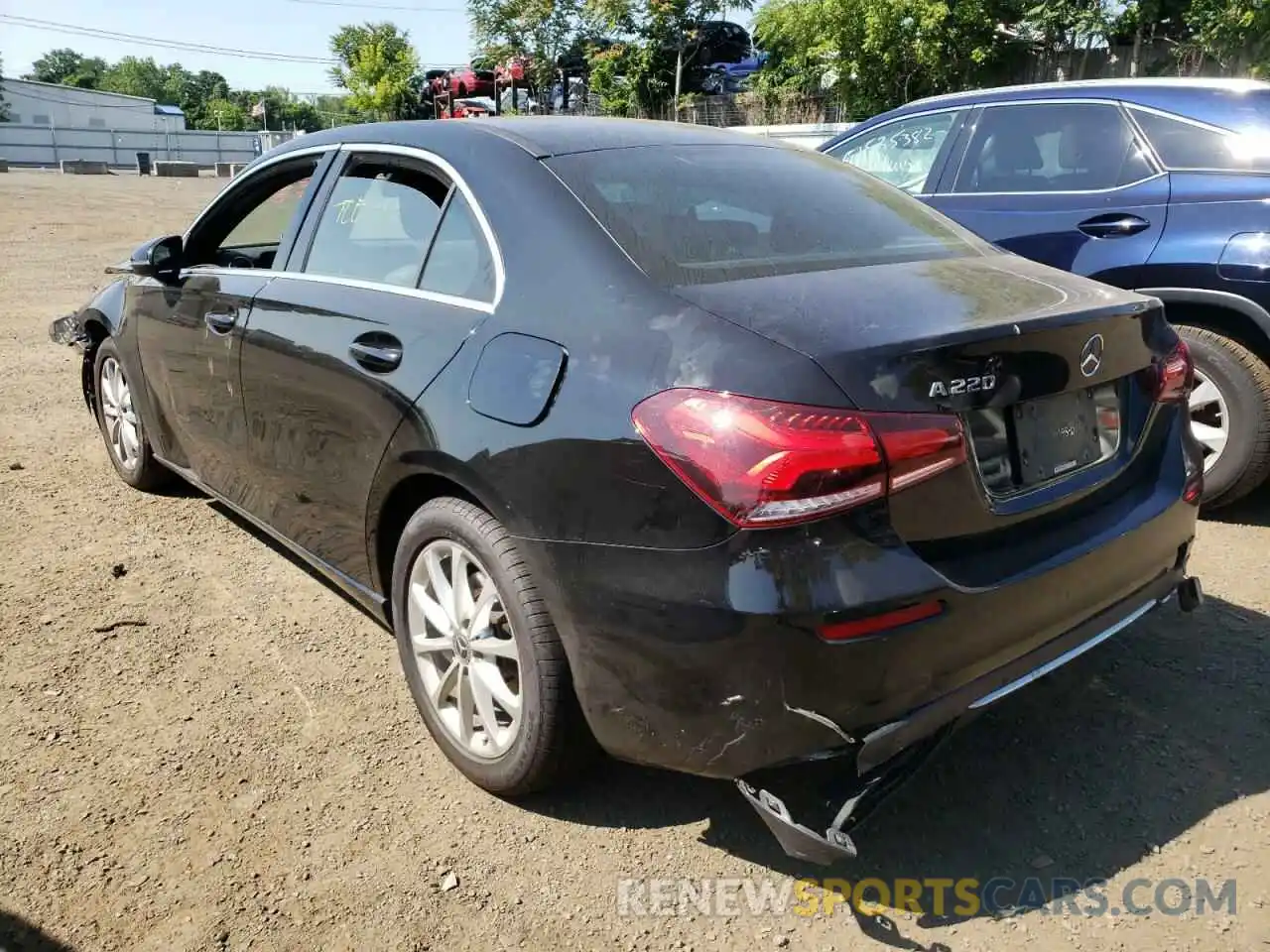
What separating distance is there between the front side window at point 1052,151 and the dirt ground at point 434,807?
199 centimetres

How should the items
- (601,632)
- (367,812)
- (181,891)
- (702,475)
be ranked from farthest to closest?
(367,812), (181,891), (601,632), (702,475)

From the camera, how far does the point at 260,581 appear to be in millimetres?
3971

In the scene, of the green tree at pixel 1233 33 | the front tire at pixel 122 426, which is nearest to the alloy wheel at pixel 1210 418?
the front tire at pixel 122 426

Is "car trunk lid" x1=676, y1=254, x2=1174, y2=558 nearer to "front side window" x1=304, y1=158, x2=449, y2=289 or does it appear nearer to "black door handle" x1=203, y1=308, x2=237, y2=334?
"front side window" x1=304, y1=158, x2=449, y2=289

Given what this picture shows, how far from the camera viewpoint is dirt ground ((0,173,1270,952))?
223 cm

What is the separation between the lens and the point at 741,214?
273cm

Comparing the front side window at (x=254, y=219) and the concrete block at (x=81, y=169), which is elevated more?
the concrete block at (x=81, y=169)

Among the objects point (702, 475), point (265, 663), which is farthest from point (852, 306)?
point (265, 663)

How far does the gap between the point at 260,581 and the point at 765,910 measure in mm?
2503

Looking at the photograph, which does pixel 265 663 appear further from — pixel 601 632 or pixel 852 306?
pixel 852 306

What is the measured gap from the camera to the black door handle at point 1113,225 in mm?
4488

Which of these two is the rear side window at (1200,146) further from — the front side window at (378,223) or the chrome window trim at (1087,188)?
the front side window at (378,223)

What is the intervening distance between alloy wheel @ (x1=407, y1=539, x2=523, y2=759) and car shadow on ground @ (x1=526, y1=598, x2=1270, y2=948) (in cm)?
27

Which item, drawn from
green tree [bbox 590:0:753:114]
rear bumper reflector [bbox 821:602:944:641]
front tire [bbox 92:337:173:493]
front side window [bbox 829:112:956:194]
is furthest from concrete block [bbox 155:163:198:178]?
rear bumper reflector [bbox 821:602:944:641]
